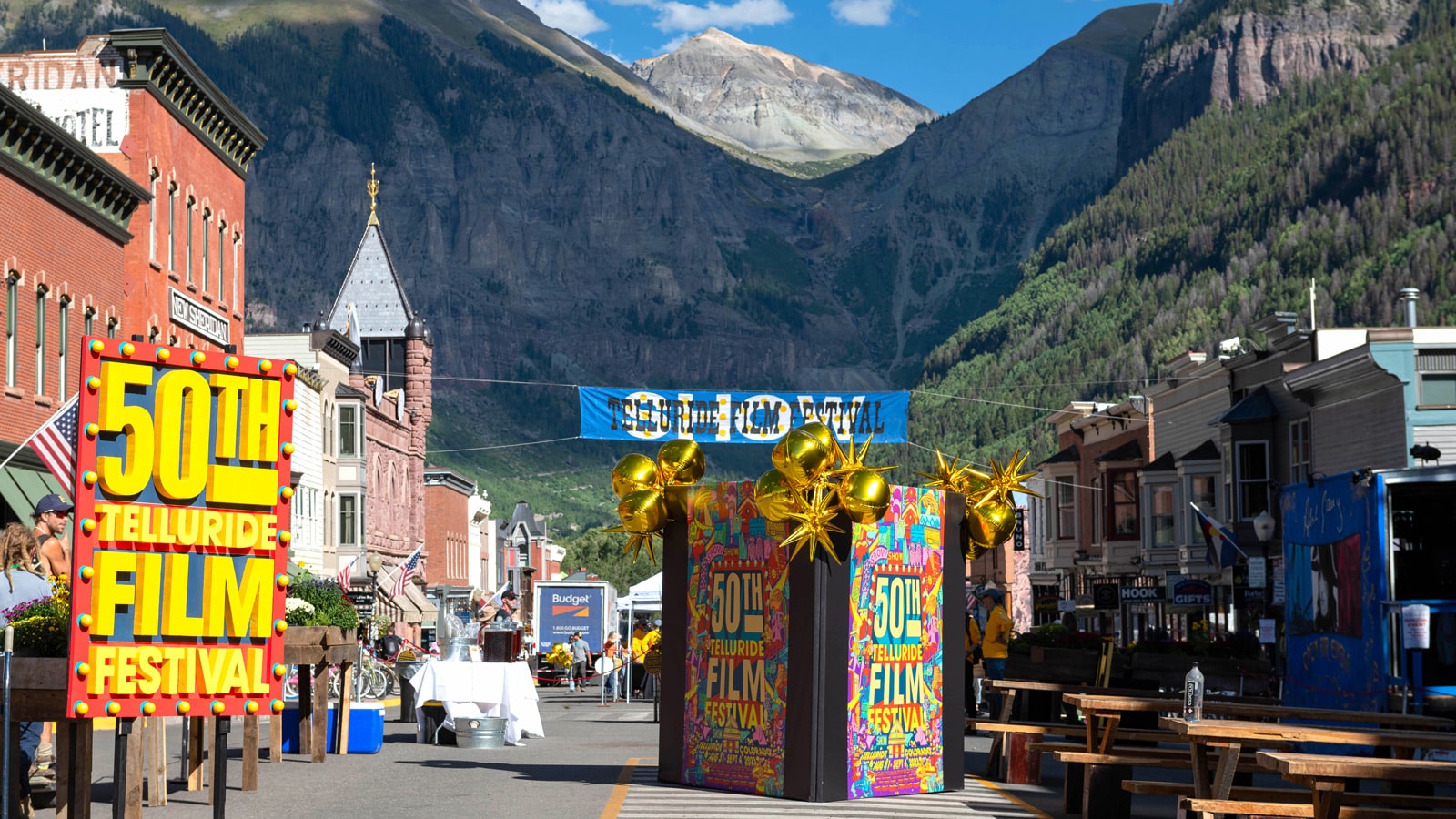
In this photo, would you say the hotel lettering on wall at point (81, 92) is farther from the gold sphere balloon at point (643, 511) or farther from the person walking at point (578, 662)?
the gold sphere balloon at point (643, 511)

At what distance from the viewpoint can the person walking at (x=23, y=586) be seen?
11.6 meters

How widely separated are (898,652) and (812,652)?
960 millimetres

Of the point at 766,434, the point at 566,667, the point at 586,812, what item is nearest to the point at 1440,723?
the point at 586,812

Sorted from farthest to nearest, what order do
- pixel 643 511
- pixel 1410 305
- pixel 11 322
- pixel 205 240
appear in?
pixel 1410 305 → pixel 205 240 → pixel 11 322 → pixel 643 511

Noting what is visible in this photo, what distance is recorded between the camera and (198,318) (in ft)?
125

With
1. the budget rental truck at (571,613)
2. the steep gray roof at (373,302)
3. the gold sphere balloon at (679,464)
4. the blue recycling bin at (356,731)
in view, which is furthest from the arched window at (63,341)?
the steep gray roof at (373,302)

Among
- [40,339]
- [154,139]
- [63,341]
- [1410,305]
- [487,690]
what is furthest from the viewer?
[1410,305]

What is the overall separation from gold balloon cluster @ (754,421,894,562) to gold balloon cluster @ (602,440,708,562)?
5.46 ft

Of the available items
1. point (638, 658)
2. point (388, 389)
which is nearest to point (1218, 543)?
point (638, 658)

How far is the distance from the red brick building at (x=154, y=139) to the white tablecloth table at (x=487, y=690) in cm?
1619

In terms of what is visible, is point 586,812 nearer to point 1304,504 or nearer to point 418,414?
point 1304,504

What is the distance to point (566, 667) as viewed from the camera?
50.2 metres

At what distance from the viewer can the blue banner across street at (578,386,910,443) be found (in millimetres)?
30562

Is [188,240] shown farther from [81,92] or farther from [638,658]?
[638,658]
